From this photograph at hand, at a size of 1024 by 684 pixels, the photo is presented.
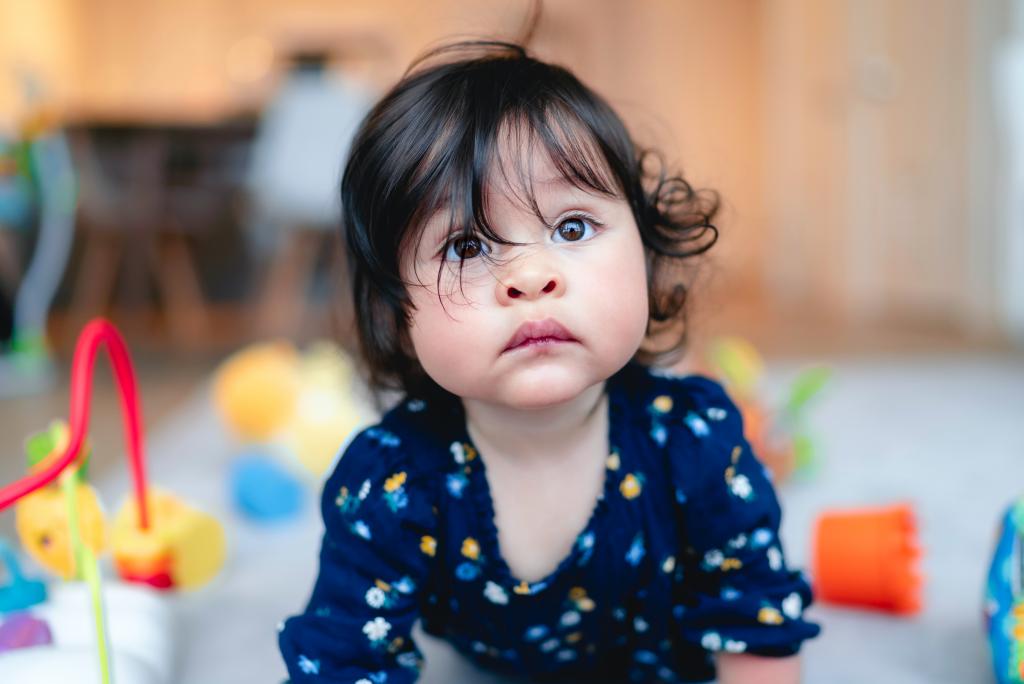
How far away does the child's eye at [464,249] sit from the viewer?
1.76ft

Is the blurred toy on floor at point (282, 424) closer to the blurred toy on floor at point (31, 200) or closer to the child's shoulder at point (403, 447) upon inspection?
the child's shoulder at point (403, 447)

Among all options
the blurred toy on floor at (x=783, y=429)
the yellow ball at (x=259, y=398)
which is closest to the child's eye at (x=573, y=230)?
the blurred toy on floor at (x=783, y=429)

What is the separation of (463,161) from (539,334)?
0.34 ft

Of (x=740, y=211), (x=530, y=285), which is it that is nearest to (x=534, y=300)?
(x=530, y=285)

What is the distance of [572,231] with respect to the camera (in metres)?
0.54

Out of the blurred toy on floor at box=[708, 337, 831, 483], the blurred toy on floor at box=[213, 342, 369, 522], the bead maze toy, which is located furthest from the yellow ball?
the blurred toy on floor at box=[708, 337, 831, 483]

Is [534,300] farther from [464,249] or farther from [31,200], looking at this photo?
[31,200]

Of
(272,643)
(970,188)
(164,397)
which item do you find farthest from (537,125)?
(970,188)

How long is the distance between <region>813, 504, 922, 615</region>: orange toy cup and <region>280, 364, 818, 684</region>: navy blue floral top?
251 mm

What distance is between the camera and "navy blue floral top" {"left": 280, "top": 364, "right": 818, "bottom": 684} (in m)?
0.60

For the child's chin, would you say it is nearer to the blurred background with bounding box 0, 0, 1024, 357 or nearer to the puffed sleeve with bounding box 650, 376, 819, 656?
the puffed sleeve with bounding box 650, 376, 819, 656

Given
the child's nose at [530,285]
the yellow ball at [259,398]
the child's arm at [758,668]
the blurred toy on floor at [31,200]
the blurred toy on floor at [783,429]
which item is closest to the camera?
the child's nose at [530,285]

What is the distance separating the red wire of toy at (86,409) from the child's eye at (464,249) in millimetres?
248

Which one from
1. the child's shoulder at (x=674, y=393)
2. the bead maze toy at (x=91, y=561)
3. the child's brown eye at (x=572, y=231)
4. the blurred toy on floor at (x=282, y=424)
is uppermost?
the child's brown eye at (x=572, y=231)
